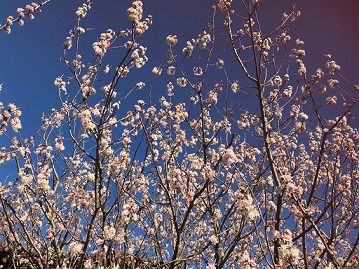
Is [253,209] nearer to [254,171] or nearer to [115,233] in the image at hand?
[115,233]

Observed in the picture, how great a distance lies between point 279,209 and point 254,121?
1699mm

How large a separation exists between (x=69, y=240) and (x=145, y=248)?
1609 mm

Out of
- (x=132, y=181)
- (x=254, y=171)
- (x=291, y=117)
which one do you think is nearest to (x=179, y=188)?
(x=132, y=181)

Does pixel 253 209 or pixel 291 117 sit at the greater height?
pixel 291 117

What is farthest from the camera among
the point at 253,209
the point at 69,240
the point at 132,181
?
the point at 69,240

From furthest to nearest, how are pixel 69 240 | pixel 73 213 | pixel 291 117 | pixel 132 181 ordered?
pixel 73 213 < pixel 69 240 < pixel 132 181 < pixel 291 117

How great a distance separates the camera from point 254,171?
7.48 metres

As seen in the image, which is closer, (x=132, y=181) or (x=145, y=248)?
(x=132, y=181)

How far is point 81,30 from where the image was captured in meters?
6.31

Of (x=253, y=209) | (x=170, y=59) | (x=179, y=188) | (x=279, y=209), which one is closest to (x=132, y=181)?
(x=179, y=188)

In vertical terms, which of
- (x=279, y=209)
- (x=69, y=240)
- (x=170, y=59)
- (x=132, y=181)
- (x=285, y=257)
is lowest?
(x=285, y=257)

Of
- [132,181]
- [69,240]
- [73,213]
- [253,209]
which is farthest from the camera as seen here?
[73,213]

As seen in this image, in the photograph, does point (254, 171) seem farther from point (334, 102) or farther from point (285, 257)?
point (285, 257)

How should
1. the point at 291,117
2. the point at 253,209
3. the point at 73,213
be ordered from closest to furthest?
the point at 253,209 → the point at 291,117 → the point at 73,213
